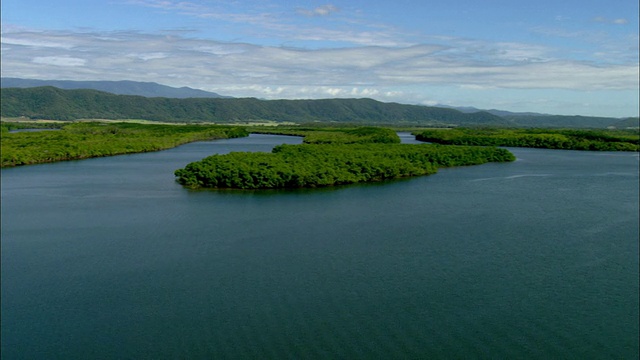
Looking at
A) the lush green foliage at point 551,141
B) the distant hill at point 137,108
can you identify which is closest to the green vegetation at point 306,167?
the lush green foliage at point 551,141

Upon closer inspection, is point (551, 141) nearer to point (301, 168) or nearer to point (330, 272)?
point (301, 168)

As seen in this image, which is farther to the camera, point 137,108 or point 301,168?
point 137,108

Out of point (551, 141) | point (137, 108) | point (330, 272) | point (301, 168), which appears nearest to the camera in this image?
point (330, 272)

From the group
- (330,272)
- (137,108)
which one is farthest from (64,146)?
(137,108)

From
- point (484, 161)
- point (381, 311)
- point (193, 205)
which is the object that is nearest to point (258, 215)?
point (193, 205)

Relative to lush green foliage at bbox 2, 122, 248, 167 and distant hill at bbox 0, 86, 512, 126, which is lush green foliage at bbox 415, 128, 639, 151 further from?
distant hill at bbox 0, 86, 512, 126

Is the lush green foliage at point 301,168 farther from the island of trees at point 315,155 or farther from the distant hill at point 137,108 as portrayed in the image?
the distant hill at point 137,108
